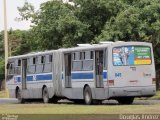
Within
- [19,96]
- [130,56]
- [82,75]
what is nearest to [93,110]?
[130,56]

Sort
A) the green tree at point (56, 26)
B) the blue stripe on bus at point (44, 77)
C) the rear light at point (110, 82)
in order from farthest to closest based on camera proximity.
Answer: the green tree at point (56, 26) → the blue stripe on bus at point (44, 77) → the rear light at point (110, 82)

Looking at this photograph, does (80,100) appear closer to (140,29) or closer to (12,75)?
(12,75)

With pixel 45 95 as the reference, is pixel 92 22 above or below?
above

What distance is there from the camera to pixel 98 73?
29.7 m

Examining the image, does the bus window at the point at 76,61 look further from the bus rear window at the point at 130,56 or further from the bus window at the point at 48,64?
the bus rear window at the point at 130,56

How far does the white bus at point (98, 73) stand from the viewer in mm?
28844

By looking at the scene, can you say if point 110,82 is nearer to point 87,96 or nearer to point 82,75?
point 87,96

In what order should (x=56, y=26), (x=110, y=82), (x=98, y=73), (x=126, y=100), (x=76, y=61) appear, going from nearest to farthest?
(x=110, y=82) → (x=98, y=73) → (x=126, y=100) → (x=76, y=61) → (x=56, y=26)

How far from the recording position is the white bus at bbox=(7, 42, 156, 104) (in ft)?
94.6

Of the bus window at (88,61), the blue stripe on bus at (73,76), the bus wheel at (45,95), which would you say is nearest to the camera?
the blue stripe on bus at (73,76)

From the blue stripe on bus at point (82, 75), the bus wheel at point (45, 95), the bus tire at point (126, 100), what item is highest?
the blue stripe on bus at point (82, 75)

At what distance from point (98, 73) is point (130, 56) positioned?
168cm

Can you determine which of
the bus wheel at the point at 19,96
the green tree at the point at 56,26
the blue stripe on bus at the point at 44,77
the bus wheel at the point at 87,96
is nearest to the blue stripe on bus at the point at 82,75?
the bus wheel at the point at 87,96

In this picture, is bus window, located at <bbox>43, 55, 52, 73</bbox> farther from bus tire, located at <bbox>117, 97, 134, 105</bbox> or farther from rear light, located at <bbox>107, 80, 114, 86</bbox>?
rear light, located at <bbox>107, 80, 114, 86</bbox>
